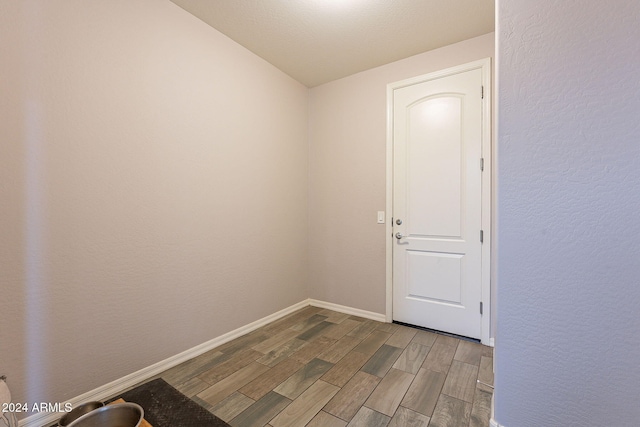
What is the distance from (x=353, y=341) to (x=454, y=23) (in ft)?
9.23

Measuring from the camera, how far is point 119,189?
1.78 m

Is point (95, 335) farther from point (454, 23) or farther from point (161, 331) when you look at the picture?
point (454, 23)

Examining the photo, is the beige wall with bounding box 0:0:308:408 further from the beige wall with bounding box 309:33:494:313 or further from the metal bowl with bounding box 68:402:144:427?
the metal bowl with bounding box 68:402:144:427

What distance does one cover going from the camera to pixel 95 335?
65.7 inches

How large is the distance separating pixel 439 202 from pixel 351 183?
96cm

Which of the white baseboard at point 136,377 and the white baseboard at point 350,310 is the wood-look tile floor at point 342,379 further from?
the white baseboard at point 350,310

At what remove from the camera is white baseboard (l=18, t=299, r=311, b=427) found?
4.89 ft

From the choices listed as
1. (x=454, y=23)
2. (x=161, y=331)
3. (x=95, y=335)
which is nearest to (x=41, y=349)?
(x=95, y=335)

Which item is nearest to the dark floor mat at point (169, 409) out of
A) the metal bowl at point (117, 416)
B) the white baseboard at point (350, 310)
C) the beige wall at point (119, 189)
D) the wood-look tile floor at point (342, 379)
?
the metal bowl at point (117, 416)

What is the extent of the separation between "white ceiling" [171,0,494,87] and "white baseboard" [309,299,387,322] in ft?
8.70

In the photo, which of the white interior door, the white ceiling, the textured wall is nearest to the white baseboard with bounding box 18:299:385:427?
the white interior door

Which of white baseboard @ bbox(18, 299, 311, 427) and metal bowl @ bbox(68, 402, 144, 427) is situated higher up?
metal bowl @ bbox(68, 402, 144, 427)

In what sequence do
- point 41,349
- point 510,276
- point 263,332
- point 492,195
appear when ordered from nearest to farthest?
point 510,276 → point 41,349 → point 492,195 → point 263,332

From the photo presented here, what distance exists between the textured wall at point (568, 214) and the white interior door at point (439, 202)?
1.20 metres
